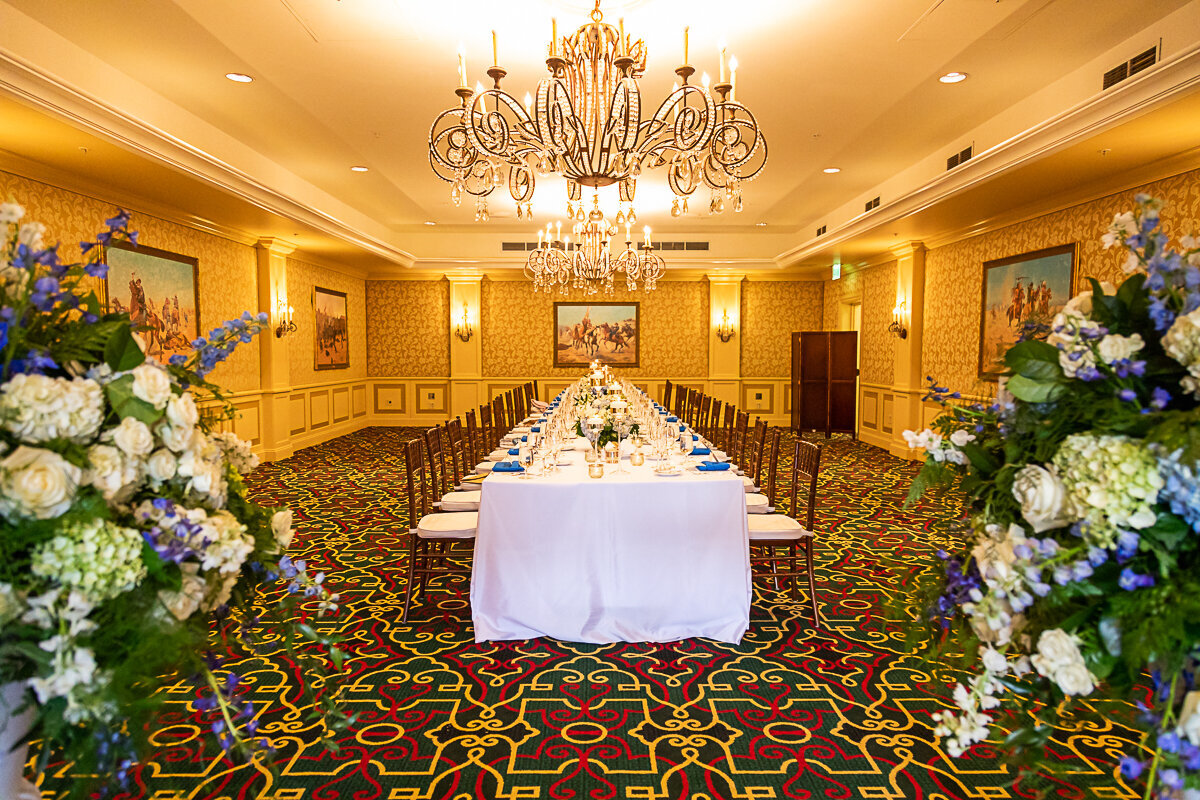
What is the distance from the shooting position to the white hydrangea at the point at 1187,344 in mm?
932

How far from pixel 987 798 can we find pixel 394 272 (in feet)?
41.5

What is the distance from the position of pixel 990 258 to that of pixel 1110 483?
832cm

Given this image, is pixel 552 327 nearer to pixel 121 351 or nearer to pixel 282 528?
pixel 282 528

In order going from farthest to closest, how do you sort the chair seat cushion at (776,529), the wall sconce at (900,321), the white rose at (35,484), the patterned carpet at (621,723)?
1. the wall sconce at (900,321)
2. the chair seat cushion at (776,529)
3. the patterned carpet at (621,723)
4. the white rose at (35,484)

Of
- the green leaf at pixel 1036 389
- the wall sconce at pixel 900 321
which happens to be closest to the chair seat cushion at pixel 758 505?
the green leaf at pixel 1036 389

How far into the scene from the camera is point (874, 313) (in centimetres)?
1129

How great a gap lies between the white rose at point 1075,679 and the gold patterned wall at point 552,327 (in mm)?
12689

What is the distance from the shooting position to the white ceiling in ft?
14.5

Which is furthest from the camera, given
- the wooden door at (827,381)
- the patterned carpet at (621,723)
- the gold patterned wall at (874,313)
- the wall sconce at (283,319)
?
the wooden door at (827,381)

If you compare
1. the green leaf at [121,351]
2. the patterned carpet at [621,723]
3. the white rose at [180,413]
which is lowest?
the patterned carpet at [621,723]

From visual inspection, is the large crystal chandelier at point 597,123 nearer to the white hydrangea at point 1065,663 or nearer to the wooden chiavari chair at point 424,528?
the wooden chiavari chair at point 424,528

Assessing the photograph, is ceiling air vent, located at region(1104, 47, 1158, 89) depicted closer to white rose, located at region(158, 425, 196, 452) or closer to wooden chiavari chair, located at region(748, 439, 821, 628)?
wooden chiavari chair, located at region(748, 439, 821, 628)

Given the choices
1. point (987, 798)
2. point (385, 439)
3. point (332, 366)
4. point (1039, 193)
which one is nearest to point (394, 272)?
point (332, 366)

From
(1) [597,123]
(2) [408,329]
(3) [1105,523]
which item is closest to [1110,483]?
(3) [1105,523]
